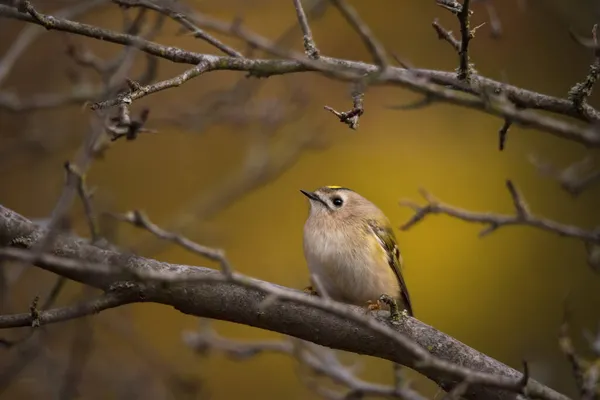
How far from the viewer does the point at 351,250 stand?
3.53 m

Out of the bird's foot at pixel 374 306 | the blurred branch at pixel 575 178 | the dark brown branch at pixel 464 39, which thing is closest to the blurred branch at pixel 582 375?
the blurred branch at pixel 575 178

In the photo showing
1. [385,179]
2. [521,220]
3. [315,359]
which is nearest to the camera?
[521,220]

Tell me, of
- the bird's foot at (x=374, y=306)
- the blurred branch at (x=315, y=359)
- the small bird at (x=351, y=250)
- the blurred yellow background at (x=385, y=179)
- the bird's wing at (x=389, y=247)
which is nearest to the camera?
the blurred branch at (x=315, y=359)

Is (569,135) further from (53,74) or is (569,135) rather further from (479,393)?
(53,74)

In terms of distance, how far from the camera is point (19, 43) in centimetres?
362

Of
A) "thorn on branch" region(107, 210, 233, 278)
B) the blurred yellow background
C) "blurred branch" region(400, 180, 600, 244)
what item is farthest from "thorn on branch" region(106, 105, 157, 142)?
the blurred yellow background

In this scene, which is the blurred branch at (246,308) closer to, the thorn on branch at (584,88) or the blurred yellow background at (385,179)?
the thorn on branch at (584,88)

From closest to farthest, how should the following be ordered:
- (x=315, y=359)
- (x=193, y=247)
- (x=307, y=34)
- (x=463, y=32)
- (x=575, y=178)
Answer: (x=193, y=247)
(x=463, y=32)
(x=307, y=34)
(x=575, y=178)
(x=315, y=359)

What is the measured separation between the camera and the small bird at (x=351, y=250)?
347cm

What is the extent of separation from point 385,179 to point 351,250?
2.63m

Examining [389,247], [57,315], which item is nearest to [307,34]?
[57,315]

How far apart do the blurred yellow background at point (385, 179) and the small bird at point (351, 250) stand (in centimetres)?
161

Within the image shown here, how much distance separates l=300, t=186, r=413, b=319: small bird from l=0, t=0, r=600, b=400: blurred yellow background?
1.61m

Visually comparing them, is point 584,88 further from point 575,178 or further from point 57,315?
point 57,315
